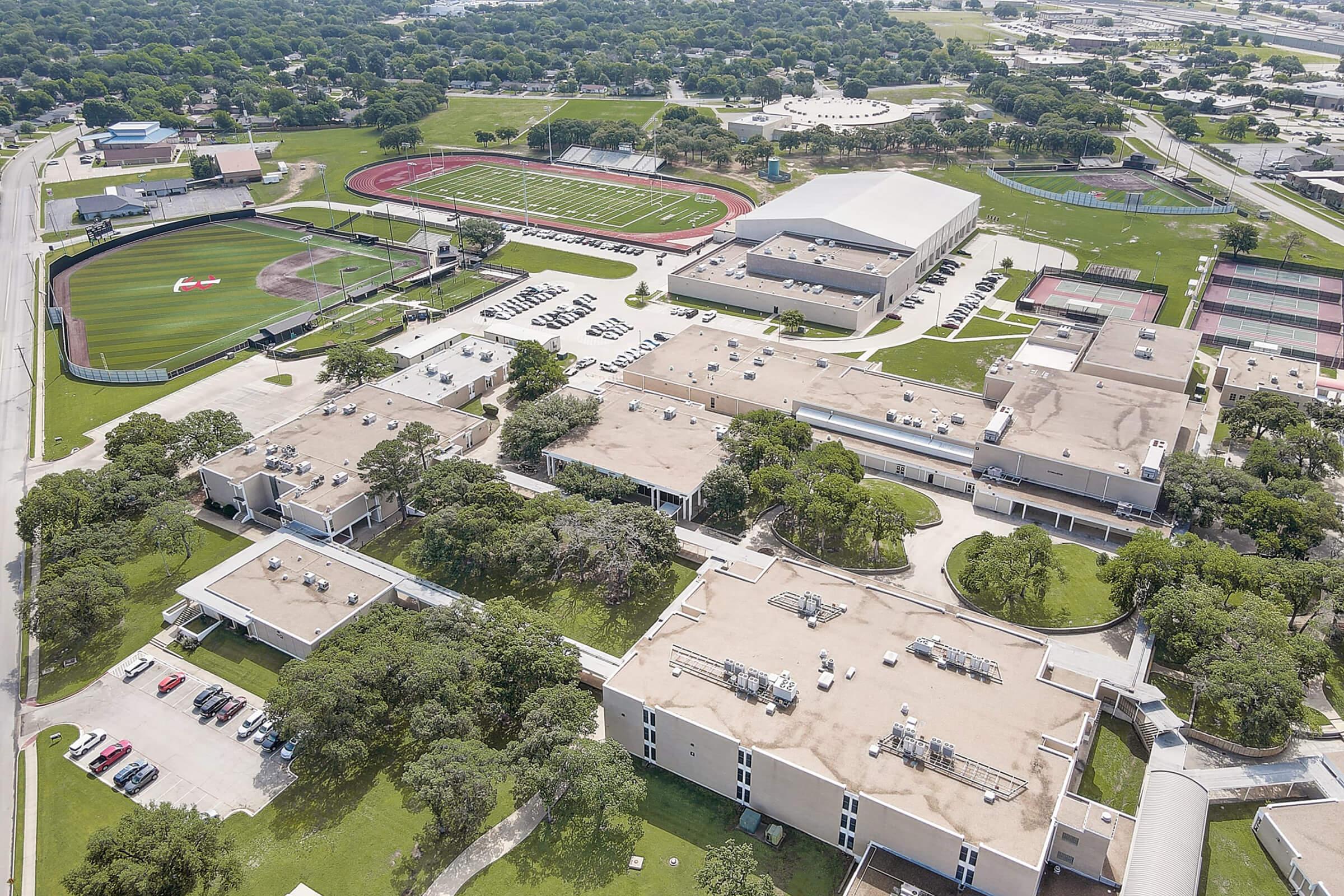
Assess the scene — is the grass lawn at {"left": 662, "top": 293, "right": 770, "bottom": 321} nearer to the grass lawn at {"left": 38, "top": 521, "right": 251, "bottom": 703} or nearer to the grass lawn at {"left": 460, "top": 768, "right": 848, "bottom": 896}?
the grass lawn at {"left": 38, "top": 521, "right": 251, "bottom": 703}

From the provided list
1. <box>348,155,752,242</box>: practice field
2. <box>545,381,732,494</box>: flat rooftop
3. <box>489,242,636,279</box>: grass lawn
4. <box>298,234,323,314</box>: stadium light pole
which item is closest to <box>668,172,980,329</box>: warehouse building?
<box>489,242,636,279</box>: grass lawn

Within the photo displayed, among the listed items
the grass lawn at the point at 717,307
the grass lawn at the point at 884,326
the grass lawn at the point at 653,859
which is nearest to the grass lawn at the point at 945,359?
the grass lawn at the point at 884,326

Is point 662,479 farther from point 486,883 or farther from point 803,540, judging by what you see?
point 486,883

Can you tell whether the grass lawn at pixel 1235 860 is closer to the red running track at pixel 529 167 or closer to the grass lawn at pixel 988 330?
the grass lawn at pixel 988 330

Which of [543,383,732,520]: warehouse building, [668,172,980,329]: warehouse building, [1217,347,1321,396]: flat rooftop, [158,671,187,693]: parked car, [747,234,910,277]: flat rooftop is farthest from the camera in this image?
[747,234,910,277]: flat rooftop

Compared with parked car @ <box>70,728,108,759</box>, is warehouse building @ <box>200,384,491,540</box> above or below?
above

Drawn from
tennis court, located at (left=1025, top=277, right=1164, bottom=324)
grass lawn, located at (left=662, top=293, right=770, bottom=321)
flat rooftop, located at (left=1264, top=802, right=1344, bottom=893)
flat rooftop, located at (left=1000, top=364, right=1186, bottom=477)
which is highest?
flat rooftop, located at (left=1000, top=364, right=1186, bottom=477)
